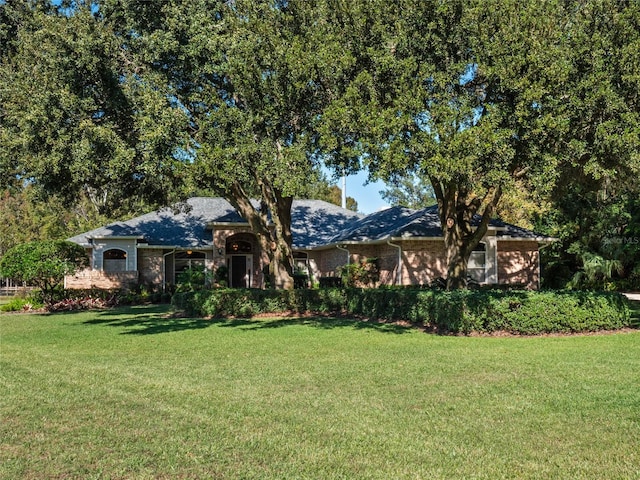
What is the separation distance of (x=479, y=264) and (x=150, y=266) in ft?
56.7

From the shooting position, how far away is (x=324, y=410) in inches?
260

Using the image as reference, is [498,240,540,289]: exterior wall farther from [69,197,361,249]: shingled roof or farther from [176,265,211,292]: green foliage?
[176,265,211,292]: green foliage

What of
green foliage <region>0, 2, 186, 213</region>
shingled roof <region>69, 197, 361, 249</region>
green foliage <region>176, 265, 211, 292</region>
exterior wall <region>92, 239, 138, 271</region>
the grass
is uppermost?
green foliage <region>0, 2, 186, 213</region>

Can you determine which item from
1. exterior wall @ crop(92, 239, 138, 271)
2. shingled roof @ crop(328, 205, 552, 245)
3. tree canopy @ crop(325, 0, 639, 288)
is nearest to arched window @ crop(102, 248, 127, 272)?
exterior wall @ crop(92, 239, 138, 271)

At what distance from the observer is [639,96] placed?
12.2 meters

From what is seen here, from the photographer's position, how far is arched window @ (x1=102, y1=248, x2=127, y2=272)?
2891 centimetres

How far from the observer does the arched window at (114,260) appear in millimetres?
28906

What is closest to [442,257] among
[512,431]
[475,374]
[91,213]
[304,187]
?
[304,187]

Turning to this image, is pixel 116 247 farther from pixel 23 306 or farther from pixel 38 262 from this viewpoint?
pixel 38 262

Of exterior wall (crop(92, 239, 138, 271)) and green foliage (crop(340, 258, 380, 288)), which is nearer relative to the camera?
green foliage (crop(340, 258, 380, 288))

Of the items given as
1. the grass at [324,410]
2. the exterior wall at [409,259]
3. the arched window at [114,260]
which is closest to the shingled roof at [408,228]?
the exterior wall at [409,259]

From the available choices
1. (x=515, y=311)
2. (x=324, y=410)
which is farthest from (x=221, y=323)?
(x=324, y=410)

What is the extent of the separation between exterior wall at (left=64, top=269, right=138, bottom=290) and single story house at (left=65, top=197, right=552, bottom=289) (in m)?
0.05

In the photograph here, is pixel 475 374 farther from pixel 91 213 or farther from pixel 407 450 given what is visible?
pixel 91 213
